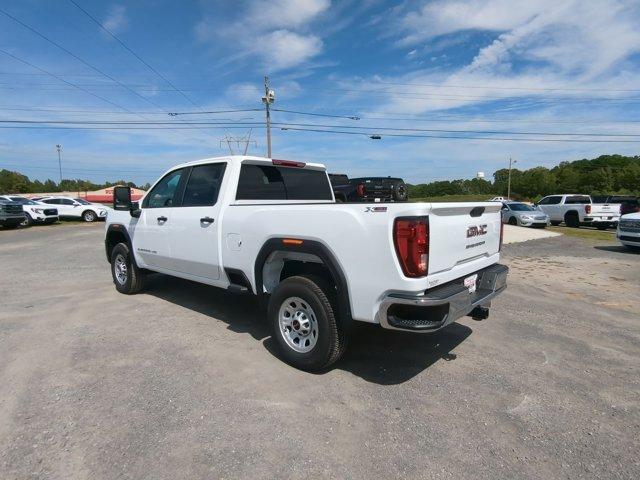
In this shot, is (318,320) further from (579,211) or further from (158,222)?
(579,211)

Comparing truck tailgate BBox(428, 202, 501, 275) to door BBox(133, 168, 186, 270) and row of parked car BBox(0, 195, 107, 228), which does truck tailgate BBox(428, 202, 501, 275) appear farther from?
row of parked car BBox(0, 195, 107, 228)

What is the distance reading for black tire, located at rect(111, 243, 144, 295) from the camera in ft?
20.8

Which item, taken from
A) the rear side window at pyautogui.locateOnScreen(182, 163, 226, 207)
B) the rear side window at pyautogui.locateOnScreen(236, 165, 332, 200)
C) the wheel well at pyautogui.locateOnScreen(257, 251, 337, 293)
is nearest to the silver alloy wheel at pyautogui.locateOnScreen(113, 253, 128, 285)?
the rear side window at pyautogui.locateOnScreen(182, 163, 226, 207)

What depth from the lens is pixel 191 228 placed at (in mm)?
4895

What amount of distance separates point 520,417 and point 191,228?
3.85 m

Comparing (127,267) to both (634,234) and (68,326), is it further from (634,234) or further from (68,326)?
(634,234)

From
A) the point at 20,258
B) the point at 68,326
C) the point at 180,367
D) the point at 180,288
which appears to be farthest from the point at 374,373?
the point at 20,258

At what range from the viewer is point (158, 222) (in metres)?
5.51

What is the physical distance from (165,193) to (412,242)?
3908 millimetres

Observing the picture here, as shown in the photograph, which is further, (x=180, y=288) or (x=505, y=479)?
(x=180, y=288)

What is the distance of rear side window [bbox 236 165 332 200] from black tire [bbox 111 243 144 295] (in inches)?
105

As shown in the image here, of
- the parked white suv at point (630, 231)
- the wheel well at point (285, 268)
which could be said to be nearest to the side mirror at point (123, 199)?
the wheel well at point (285, 268)

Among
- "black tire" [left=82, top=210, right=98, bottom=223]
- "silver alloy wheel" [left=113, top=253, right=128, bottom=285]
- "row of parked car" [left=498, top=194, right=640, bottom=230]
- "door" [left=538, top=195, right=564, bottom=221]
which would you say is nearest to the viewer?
"silver alloy wheel" [left=113, top=253, right=128, bottom=285]

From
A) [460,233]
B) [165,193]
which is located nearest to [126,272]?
[165,193]
